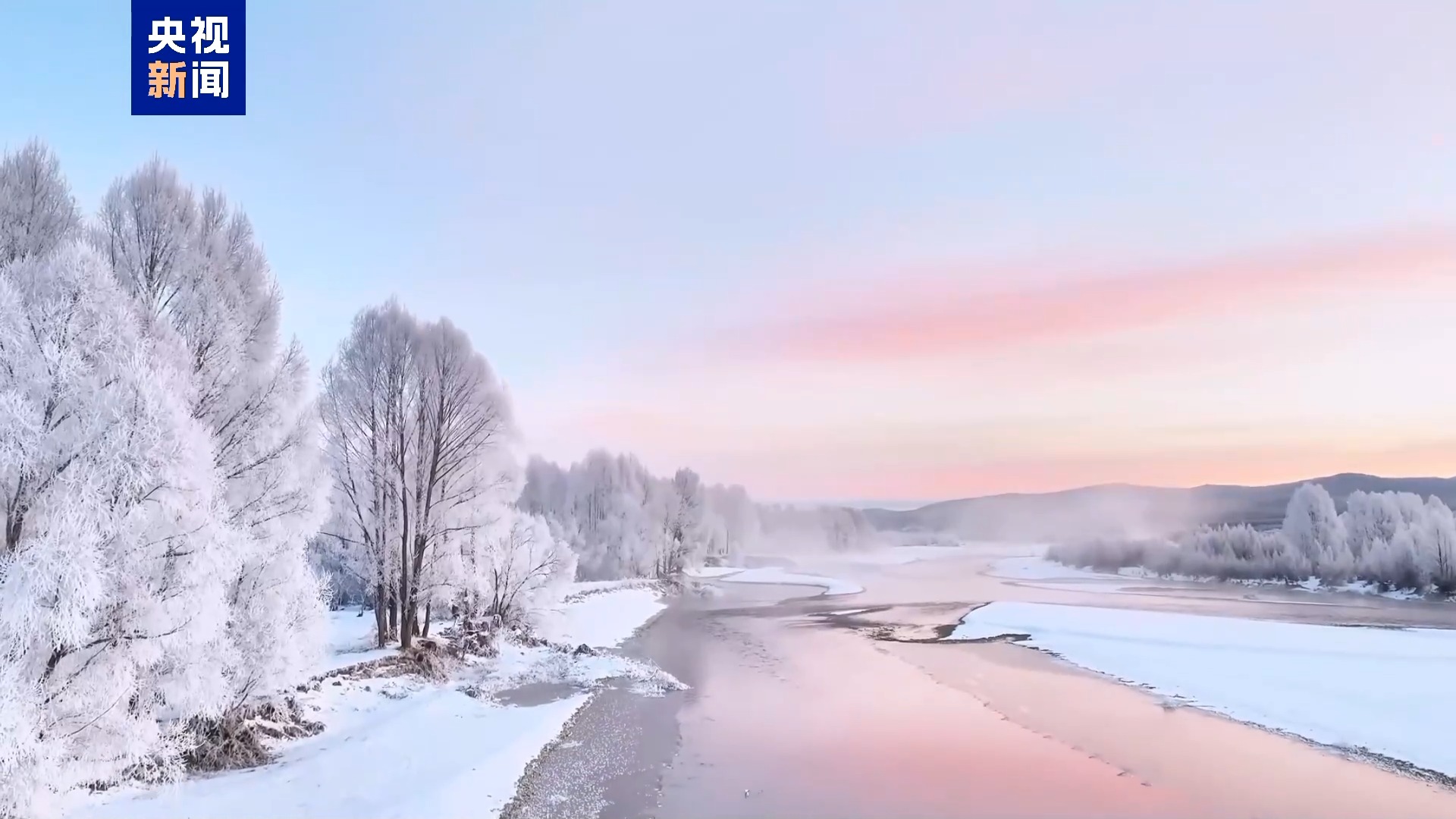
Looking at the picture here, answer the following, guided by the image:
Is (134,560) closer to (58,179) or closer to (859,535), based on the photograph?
(58,179)

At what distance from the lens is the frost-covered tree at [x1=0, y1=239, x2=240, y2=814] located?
802cm

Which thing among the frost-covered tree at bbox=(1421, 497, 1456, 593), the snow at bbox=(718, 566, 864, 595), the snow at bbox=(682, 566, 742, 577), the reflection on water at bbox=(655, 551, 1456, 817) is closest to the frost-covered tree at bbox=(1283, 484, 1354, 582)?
the frost-covered tree at bbox=(1421, 497, 1456, 593)

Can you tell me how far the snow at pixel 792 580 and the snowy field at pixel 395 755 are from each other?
155 ft

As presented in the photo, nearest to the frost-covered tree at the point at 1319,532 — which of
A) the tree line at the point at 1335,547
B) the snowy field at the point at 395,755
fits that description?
the tree line at the point at 1335,547

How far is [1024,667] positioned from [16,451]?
2951 cm

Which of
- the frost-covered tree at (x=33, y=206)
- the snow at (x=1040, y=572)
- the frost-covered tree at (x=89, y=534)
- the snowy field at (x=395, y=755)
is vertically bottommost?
the snow at (x=1040, y=572)

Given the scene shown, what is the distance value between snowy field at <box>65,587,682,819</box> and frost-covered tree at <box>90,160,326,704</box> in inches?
69.6

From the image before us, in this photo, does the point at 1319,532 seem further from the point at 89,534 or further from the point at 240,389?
the point at 89,534

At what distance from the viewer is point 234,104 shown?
47.2 ft

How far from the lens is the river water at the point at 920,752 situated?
13828 mm

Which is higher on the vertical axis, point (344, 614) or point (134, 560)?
point (134, 560)

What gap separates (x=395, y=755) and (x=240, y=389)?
756cm

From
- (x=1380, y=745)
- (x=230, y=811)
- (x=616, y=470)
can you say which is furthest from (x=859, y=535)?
(x=230, y=811)

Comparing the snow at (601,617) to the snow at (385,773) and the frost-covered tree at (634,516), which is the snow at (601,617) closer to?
the frost-covered tree at (634,516)
